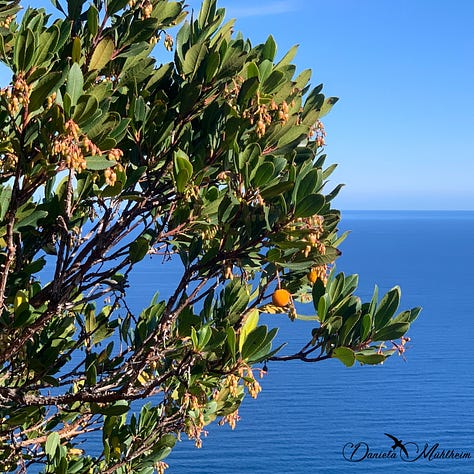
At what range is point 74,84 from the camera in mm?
3090

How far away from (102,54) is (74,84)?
71 centimetres

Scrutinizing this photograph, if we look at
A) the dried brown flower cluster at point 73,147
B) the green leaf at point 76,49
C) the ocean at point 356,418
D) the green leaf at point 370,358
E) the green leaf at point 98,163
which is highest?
the green leaf at point 76,49

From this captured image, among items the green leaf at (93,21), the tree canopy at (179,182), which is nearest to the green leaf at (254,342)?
the tree canopy at (179,182)

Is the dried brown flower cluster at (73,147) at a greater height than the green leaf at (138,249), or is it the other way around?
the dried brown flower cluster at (73,147)

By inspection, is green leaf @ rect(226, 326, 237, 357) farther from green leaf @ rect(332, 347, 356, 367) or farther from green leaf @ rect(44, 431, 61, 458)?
green leaf @ rect(44, 431, 61, 458)

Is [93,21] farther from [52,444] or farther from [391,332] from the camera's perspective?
[52,444]

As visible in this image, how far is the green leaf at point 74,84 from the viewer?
307 cm

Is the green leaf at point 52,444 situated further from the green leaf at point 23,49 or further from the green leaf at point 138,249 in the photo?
the green leaf at point 23,49

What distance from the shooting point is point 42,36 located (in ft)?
10.7

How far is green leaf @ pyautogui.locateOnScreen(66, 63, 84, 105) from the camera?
3.07m

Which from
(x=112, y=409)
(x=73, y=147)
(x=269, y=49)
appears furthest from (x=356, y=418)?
(x=73, y=147)

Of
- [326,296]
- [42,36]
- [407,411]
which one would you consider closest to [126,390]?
[326,296]

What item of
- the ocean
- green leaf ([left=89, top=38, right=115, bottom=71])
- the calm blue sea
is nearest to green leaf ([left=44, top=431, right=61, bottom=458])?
green leaf ([left=89, top=38, right=115, bottom=71])

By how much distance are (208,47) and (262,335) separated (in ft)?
5.40
